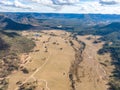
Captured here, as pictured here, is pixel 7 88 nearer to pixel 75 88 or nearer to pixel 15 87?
pixel 15 87

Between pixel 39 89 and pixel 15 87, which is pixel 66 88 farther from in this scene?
pixel 15 87

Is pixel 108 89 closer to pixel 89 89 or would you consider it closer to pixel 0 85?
pixel 89 89

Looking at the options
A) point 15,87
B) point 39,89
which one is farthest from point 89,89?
point 15,87

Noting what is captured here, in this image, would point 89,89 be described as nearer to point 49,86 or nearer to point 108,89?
point 108,89

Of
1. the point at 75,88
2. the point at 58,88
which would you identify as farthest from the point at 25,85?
the point at 75,88

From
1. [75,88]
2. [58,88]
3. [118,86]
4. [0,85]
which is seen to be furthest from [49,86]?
[118,86]
